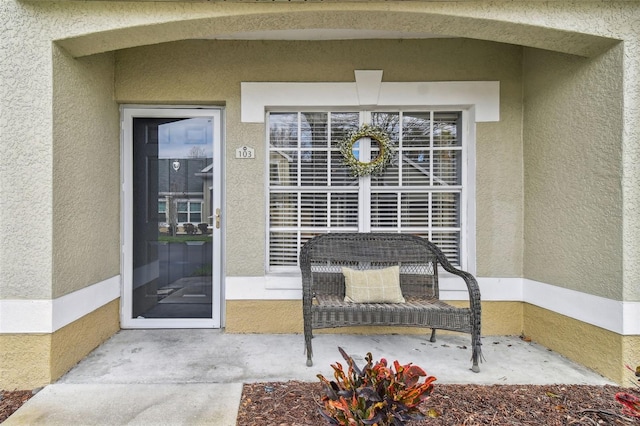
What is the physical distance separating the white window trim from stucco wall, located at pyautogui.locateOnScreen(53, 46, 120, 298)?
1.32 metres

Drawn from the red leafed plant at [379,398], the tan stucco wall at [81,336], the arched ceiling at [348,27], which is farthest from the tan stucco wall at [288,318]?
the arched ceiling at [348,27]

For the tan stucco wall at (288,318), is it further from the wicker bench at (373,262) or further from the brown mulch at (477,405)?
the brown mulch at (477,405)

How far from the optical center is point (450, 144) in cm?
382

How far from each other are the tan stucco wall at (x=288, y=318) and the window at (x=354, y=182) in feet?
1.41

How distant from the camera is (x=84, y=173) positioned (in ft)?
9.85

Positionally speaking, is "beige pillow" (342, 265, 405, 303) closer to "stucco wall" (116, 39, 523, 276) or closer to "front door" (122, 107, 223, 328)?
"stucco wall" (116, 39, 523, 276)

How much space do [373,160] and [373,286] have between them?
1.36 meters

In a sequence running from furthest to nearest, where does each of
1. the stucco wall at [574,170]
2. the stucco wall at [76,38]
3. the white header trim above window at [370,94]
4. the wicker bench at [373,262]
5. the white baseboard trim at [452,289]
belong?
the white header trim above window at [370,94], the white baseboard trim at [452,289], the wicker bench at [373,262], the stucco wall at [574,170], the stucco wall at [76,38]

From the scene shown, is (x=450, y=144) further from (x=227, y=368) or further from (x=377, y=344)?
(x=227, y=368)

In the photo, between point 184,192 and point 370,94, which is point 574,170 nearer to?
point 370,94

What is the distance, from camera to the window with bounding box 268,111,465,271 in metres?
3.80

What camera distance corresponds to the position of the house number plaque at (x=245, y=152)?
3.62 metres

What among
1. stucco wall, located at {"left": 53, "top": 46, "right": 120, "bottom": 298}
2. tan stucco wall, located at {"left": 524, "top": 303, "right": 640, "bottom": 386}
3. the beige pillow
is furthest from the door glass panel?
tan stucco wall, located at {"left": 524, "top": 303, "right": 640, "bottom": 386}

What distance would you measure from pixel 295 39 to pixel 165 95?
1.47 meters
